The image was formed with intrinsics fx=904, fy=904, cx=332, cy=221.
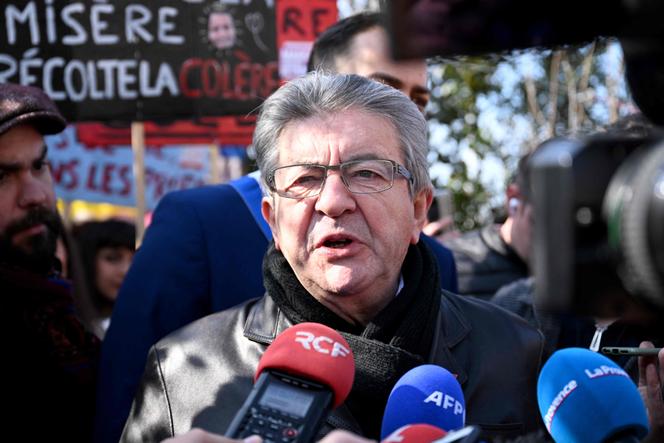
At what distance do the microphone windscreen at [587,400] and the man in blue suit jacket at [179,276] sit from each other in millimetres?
1137

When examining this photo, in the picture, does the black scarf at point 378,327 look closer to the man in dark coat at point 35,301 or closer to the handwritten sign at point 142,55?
the man in dark coat at point 35,301

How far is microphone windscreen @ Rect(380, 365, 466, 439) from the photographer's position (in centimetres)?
197

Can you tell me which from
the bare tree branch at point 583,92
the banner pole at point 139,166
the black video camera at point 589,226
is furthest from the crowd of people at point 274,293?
the bare tree branch at point 583,92

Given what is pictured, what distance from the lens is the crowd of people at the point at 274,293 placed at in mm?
2361

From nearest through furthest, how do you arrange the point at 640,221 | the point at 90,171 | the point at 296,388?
the point at 640,221
the point at 296,388
the point at 90,171

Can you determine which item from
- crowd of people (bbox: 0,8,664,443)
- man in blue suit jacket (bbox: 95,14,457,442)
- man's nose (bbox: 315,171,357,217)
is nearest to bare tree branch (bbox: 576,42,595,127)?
crowd of people (bbox: 0,8,664,443)

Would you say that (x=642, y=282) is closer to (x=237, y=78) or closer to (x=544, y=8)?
(x=544, y=8)

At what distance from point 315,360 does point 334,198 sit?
631 millimetres

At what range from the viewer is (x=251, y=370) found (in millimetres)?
2396

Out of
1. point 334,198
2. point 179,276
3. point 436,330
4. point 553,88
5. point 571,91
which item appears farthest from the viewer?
point 571,91

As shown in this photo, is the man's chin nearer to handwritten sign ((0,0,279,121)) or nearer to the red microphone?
the red microphone

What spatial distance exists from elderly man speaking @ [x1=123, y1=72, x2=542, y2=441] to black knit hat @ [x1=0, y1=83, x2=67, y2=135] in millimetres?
930

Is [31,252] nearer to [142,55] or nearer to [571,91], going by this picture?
[142,55]

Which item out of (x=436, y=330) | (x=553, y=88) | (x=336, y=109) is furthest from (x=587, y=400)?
(x=553, y=88)
